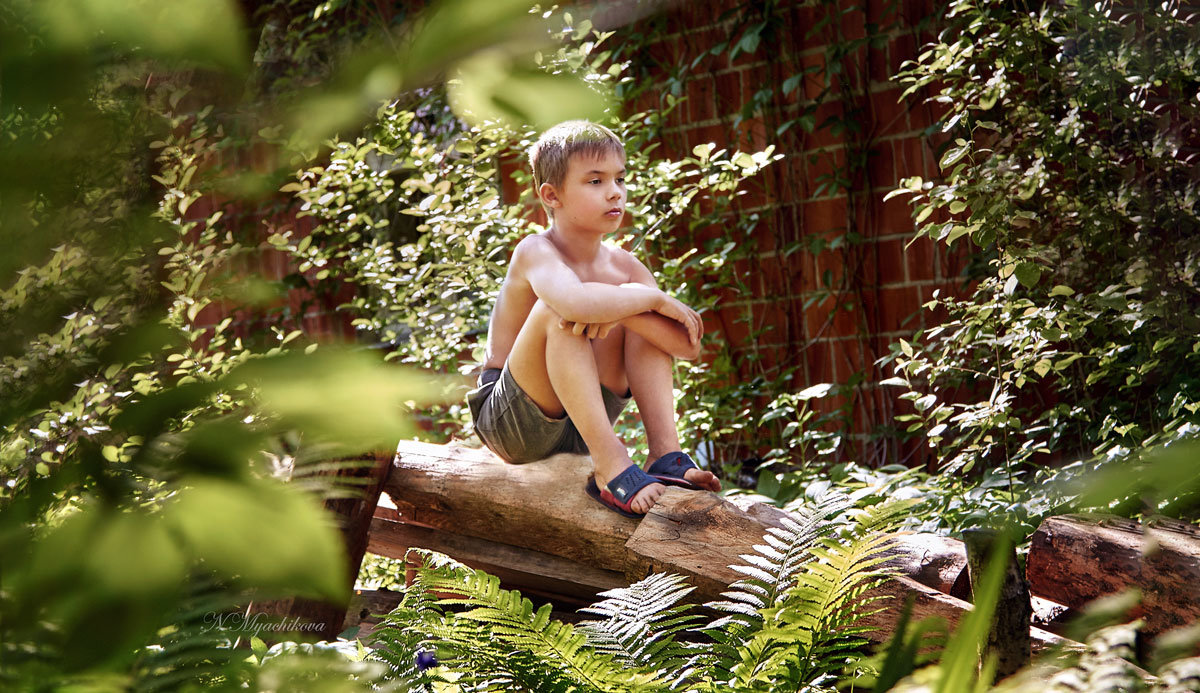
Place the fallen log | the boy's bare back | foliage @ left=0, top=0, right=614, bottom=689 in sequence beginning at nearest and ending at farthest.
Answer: foliage @ left=0, top=0, right=614, bottom=689 < the fallen log < the boy's bare back

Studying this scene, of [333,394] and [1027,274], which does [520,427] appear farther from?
[333,394]

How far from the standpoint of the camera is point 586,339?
7.28 feet

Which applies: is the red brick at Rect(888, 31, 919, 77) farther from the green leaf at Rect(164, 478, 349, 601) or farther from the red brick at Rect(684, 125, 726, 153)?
the green leaf at Rect(164, 478, 349, 601)

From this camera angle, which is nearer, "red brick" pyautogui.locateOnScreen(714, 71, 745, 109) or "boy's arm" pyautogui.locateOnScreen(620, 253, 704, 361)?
"boy's arm" pyautogui.locateOnScreen(620, 253, 704, 361)

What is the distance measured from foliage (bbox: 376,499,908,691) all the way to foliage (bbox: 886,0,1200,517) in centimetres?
139

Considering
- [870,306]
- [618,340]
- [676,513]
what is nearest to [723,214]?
[870,306]

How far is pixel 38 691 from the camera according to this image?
37cm

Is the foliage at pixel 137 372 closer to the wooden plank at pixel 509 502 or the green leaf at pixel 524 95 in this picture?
the green leaf at pixel 524 95

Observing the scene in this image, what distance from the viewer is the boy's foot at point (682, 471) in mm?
2164

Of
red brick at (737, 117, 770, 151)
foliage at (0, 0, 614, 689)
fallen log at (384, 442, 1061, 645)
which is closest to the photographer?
foliage at (0, 0, 614, 689)

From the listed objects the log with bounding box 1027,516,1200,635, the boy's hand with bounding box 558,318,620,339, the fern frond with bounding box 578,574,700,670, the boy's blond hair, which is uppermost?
the boy's blond hair

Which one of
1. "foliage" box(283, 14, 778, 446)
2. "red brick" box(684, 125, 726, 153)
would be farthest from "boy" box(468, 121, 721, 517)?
"red brick" box(684, 125, 726, 153)

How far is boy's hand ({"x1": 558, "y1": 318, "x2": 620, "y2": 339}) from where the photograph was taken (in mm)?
2184

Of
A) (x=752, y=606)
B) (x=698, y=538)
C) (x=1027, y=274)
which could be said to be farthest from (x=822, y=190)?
(x=752, y=606)
